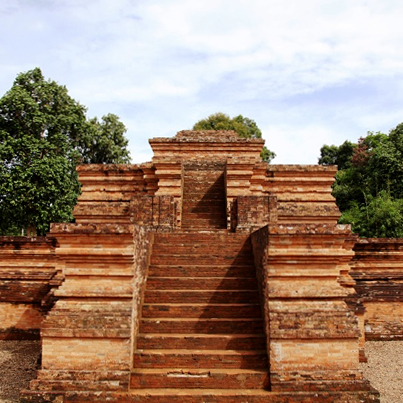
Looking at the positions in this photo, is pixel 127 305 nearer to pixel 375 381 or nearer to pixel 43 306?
pixel 43 306

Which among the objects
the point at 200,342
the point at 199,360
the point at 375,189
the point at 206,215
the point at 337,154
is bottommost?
the point at 199,360

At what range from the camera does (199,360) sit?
5984 mm

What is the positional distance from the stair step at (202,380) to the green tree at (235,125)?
97.8 ft

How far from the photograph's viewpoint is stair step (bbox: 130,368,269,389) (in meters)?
5.73

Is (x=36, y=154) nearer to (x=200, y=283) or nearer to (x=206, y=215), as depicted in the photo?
(x=206, y=215)

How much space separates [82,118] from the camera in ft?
75.8

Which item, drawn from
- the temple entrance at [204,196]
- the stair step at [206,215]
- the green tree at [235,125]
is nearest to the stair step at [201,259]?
the temple entrance at [204,196]

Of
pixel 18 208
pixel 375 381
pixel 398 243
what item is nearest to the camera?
pixel 375 381

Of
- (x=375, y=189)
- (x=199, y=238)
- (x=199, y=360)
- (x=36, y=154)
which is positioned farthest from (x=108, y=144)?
(x=199, y=360)

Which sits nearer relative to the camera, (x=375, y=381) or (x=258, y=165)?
(x=375, y=381)

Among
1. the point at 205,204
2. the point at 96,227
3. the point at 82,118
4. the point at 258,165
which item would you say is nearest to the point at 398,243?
the point at 258,165

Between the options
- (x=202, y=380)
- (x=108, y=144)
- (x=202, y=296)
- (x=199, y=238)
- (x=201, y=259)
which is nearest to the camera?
(x=202, y=380)

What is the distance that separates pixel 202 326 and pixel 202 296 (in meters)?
0.62

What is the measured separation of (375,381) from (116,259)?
4.35 m
